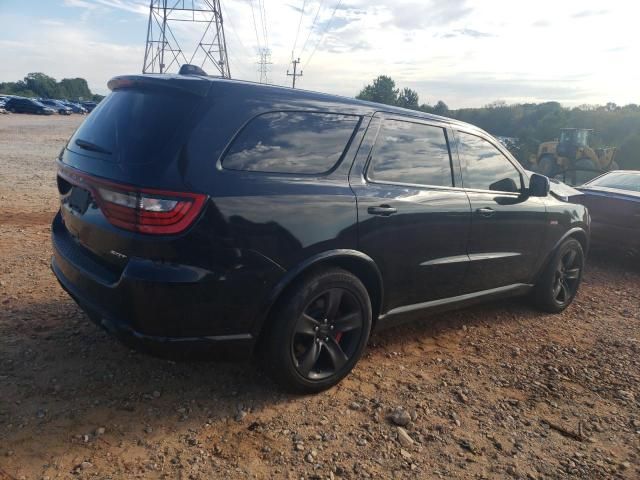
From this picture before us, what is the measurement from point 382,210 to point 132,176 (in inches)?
58.9

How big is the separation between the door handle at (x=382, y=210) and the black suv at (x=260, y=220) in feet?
0.04

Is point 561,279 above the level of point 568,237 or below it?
below

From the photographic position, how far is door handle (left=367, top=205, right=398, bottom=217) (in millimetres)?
3171

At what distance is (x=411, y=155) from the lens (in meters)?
3.57

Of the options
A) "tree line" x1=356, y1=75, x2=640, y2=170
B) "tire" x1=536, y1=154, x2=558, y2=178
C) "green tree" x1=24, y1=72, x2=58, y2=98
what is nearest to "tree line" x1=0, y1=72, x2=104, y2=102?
"green tree" x1=24, y1=72, x2=58, y2=98

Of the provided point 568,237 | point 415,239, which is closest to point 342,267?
point 415,239

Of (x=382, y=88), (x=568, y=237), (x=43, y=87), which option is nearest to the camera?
(x=568, y=237)

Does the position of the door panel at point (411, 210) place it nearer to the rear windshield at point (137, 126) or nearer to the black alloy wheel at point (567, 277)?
the rear windshield at point (137, 126)

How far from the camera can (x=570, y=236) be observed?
498cm

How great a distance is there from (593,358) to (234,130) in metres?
3.28

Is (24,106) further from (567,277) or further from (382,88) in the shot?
(567,277)

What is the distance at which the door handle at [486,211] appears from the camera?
391 centimetres

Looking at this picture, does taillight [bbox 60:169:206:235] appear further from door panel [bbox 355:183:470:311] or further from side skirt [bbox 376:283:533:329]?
side skirt [bbox 376:283:533:329]

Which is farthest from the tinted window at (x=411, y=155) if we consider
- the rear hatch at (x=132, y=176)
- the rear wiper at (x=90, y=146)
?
the rear wiper at (x=90, y=146)
